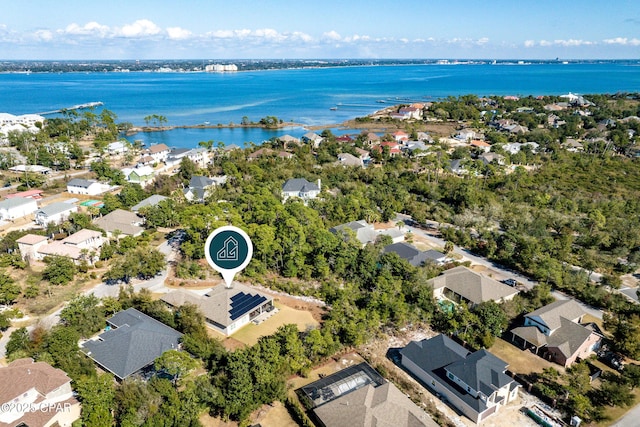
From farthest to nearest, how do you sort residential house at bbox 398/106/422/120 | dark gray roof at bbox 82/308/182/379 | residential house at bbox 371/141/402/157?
1. residential house at bbox 398/106/422/120
2. residential house at bbox 371/141/402/157
3. dark gray roof at bbox 82/308/182/379

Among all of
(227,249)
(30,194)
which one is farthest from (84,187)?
(227,249)

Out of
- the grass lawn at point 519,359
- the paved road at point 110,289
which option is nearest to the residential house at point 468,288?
the grass lawn at point 519,359

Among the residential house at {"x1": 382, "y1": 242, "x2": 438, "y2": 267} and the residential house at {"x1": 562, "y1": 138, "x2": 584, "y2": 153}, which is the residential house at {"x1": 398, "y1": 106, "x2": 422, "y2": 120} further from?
the residential house at {"x1": 382, "y1": 242, "x2": 438, "y2": 267}

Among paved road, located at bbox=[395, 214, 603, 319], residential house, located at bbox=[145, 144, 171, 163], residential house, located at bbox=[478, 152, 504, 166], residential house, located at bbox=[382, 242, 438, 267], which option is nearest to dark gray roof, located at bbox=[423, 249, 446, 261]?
residential house, located at bbox=[382, 242, 438, 267]

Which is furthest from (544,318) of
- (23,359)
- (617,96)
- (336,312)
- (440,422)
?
(617,96)

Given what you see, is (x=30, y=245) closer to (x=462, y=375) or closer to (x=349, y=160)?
(x=462, y=375)

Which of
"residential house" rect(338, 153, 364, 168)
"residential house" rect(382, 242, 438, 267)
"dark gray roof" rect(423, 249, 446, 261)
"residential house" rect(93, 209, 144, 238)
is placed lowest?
"dark gray roof" rect(423, 249, 446, 261)

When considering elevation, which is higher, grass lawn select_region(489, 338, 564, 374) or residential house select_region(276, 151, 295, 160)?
residential house select_region(276, 151, 295, 160)

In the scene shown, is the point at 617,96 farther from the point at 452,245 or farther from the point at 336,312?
the point at 336,312
